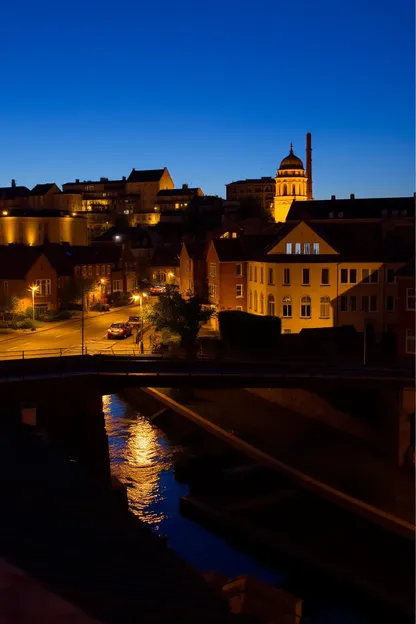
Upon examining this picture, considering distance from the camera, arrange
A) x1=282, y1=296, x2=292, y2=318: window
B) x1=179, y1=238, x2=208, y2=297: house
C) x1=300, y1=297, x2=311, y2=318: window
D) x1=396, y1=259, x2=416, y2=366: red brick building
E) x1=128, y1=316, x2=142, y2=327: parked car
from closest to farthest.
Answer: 1. x1=396, y1=259, x2=416, y2=366: red brick building
2. x1=300, y1=297, x2=311, y2=318: window
3. x1=282, y1=296, x2=292, y2=318: window
4. x1=128, y1=316, x2=142, y2=327: parked car
5. x1=179, y1=238, x2=208, y2=297: house

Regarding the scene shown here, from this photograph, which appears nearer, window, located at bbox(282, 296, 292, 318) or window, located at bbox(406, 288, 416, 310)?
window, located at bbox(406, 288, 416, 310)

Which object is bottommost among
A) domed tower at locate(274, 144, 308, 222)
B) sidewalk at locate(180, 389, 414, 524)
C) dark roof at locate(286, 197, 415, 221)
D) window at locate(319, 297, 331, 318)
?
sidewalk at locate(180, 389, 414, 524)

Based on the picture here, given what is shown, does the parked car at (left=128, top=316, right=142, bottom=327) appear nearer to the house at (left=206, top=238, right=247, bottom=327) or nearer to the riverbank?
the house at (left=206, top=238, right=247, bottom=327)

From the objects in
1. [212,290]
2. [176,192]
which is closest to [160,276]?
[212,290]

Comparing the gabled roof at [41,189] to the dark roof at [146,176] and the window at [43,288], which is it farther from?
the window at [43,288]

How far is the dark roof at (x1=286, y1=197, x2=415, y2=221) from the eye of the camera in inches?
2923

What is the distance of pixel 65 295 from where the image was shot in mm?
71000

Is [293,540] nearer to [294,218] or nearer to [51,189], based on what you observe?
[294,218]

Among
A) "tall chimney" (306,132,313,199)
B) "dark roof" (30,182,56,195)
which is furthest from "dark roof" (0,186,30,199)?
"tall chimney" (306,132,313,199)

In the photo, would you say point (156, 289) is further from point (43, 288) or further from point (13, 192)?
point (13, 192)

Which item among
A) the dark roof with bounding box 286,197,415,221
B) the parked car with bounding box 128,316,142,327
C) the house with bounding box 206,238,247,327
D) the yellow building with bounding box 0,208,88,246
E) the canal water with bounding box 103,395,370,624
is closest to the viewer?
the canal water with bounding box 103,395,370,624

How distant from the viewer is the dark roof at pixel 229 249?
58906mm

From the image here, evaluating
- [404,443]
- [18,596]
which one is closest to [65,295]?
[404,443]

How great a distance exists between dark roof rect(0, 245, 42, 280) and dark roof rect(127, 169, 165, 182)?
290 ft
